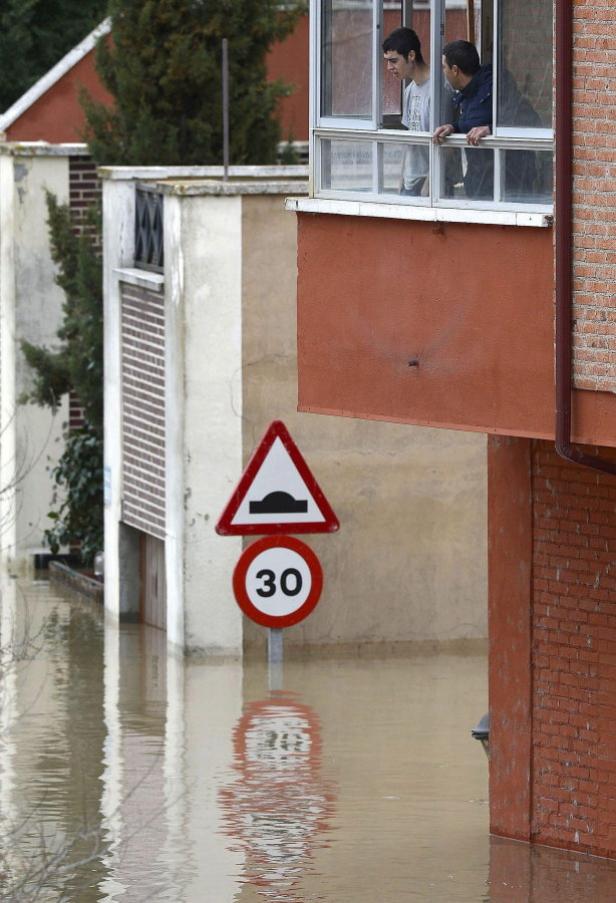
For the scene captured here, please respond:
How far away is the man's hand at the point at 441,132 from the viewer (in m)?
11.4

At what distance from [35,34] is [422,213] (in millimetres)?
27763

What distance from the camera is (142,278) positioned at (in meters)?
20.7

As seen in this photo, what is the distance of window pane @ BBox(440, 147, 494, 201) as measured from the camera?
442 inches

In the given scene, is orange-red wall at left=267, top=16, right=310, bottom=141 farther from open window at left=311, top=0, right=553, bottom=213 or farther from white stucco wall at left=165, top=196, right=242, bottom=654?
open window at left=311, top=0, right=553, bottom=213

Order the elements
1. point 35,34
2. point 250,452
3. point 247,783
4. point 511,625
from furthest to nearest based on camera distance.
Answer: point 35,34 → point 250,452 → point 247,783 → point 511,625

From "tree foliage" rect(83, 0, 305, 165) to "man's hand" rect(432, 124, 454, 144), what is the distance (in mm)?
11270

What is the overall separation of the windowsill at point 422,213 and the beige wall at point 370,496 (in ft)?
24.2

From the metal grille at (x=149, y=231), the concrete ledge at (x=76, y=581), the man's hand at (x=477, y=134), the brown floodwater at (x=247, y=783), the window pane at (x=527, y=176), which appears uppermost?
the man's hand at (x=477, y=134)

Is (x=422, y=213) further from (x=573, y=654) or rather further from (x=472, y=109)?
(x=573, y=654)

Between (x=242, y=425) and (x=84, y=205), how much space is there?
20.5ft

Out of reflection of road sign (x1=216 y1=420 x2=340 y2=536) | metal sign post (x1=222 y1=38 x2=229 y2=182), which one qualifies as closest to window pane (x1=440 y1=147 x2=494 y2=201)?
reflection of road sign (x1=216 y1=420 x2=340 y2=536)

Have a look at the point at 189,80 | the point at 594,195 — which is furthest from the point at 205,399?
the point at 594,195

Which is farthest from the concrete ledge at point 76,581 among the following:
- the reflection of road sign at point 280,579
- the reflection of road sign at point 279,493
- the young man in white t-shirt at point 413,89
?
the young man in white t-shirt at point 413,89

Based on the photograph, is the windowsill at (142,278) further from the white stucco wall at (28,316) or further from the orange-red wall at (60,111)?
the orange-red wall at (60,111)
